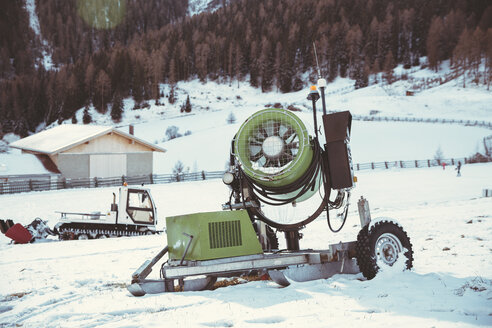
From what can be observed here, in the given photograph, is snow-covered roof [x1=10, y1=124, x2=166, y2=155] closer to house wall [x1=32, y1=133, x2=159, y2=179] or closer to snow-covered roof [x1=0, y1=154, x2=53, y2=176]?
house wall [x1=32, y1=133, x2=159, y2=179]

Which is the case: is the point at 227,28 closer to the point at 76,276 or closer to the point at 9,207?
the point at 9,207

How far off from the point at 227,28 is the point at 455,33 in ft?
219

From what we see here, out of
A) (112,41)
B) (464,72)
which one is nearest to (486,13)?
(464,72)

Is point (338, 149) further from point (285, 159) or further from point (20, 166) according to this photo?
point (20, 166)

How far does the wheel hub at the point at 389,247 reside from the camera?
525cm

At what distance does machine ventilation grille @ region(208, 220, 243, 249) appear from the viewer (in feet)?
16.6

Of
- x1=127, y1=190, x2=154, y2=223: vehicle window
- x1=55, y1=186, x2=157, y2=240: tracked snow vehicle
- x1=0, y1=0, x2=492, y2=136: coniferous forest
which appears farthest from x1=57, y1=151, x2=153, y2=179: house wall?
x1=0, y1=0, x2=492, y2=136: coniferous forest

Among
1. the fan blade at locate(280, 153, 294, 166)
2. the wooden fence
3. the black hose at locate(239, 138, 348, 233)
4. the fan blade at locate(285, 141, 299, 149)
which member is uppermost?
the wooden fence

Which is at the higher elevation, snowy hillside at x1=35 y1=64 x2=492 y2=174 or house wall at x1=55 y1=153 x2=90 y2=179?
snowy hillside at x1=35 y1=64 x2=492 y2=174

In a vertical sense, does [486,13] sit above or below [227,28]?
below

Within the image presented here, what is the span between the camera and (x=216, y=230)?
5094 mm

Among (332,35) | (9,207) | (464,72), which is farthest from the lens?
(332,35)

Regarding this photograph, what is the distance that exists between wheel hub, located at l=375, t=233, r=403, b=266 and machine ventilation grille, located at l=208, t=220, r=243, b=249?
1889 mm

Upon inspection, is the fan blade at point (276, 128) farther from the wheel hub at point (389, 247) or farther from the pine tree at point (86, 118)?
the pine tree at point (86, 118)
